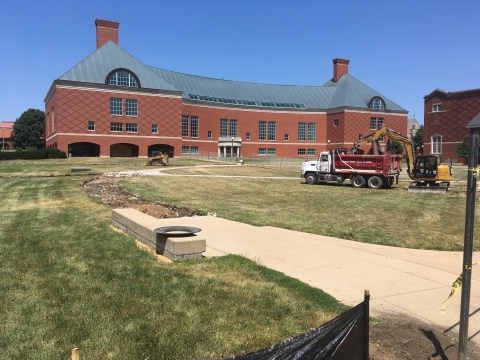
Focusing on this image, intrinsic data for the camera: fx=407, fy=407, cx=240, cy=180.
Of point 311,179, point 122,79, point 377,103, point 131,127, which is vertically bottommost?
point 311,179

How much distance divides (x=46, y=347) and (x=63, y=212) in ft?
34.9

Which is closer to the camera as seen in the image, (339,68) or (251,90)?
(251,90)

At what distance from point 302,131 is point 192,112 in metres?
23.0

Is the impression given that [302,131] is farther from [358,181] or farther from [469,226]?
[469,226]

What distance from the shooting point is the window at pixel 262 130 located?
78062mm

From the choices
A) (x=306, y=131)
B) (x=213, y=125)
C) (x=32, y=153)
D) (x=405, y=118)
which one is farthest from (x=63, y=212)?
(x=405, y=118)

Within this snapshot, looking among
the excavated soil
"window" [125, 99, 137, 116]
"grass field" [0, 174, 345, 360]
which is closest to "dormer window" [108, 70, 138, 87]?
"window" [125, 99, 137, 116]

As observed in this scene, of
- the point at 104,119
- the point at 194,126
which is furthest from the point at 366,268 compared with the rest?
the point at 194,126

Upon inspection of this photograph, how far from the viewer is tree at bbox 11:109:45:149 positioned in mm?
99375

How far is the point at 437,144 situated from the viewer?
70.4m

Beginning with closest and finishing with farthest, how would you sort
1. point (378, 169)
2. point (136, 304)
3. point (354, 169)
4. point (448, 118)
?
point (136, 304)
point (378, 169)
point (354, 169)
point (448, 118)

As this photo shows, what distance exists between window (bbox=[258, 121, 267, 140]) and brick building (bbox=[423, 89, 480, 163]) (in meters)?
28.6

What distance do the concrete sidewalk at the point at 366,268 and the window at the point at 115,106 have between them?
52.8m

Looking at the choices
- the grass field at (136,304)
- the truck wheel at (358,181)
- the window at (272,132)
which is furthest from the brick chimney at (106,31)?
the grass field at (136,304)
